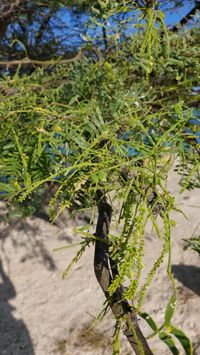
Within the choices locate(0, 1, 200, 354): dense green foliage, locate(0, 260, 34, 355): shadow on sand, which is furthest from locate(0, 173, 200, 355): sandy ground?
locate(0, 1, 200, 354): dense green foliage

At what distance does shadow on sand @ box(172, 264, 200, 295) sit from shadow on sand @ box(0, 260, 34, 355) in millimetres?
1546

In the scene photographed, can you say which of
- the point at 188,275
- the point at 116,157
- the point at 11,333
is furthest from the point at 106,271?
the point at 188,275

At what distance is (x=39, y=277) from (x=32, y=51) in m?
2.51

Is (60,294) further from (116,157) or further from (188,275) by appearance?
(116,157)

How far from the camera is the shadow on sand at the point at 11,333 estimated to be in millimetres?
3928

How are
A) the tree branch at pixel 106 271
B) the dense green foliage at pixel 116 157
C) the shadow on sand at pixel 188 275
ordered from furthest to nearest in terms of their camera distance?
the shadow on sand at pixel 188 275
the tree branch at pixel 106 271
the dense green foliage at pixel 116 157

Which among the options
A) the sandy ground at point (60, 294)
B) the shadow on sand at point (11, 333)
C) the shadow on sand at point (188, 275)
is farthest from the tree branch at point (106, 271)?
the shadow on sand at point (188, 275)

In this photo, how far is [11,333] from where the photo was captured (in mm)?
4160

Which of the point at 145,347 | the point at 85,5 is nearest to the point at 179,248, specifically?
the point at 85,5

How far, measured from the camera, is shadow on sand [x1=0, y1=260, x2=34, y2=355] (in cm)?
393

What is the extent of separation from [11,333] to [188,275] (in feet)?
5.83

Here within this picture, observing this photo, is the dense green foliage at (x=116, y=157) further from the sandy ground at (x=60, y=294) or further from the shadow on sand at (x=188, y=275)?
the shadow on sand at (x=188, y=275)

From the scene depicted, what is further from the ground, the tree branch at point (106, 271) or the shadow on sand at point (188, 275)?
the tree branch at point (106, 271)

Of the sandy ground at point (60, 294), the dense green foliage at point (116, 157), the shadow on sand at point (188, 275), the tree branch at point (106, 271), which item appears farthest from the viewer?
the shadow on sand at point (188, 275)
